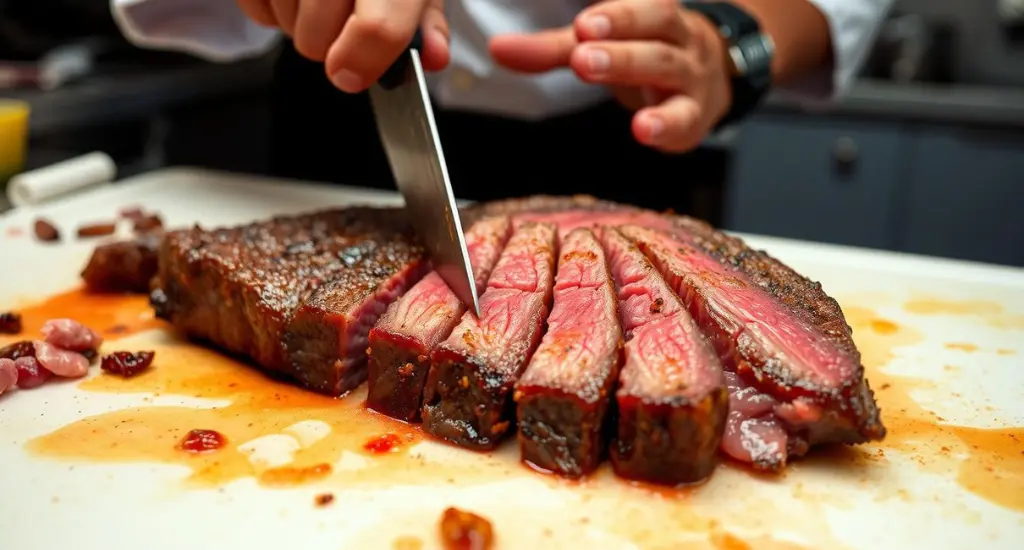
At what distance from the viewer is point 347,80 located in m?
2.43

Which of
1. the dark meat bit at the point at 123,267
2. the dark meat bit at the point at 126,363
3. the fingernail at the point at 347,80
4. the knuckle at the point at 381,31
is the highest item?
the knuckle at the point at 381,31

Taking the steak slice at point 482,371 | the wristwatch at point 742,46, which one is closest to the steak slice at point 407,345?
the steak slice at point 482,371

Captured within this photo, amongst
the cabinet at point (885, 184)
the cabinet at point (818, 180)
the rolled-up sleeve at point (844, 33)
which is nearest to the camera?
the rolled-up sleeve at point (844, 33)

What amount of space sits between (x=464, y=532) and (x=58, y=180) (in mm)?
2948

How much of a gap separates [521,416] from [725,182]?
2987 millimetres

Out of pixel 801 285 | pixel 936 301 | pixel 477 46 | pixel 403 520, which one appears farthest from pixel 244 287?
pixel 936 301

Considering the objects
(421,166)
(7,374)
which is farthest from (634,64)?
(7,374)

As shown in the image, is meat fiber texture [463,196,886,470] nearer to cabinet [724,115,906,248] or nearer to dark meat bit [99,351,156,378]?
dark meat bit [99,351,156,378]

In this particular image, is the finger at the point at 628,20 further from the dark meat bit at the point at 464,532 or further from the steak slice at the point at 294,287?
the dark meat bit at the point at 464,532

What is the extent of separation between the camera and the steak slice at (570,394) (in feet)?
6.14

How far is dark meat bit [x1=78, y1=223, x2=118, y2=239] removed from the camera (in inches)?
133

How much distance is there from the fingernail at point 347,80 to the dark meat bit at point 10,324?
125cm

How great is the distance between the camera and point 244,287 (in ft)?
7.89

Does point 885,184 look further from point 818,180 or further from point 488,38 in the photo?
point 488,38
